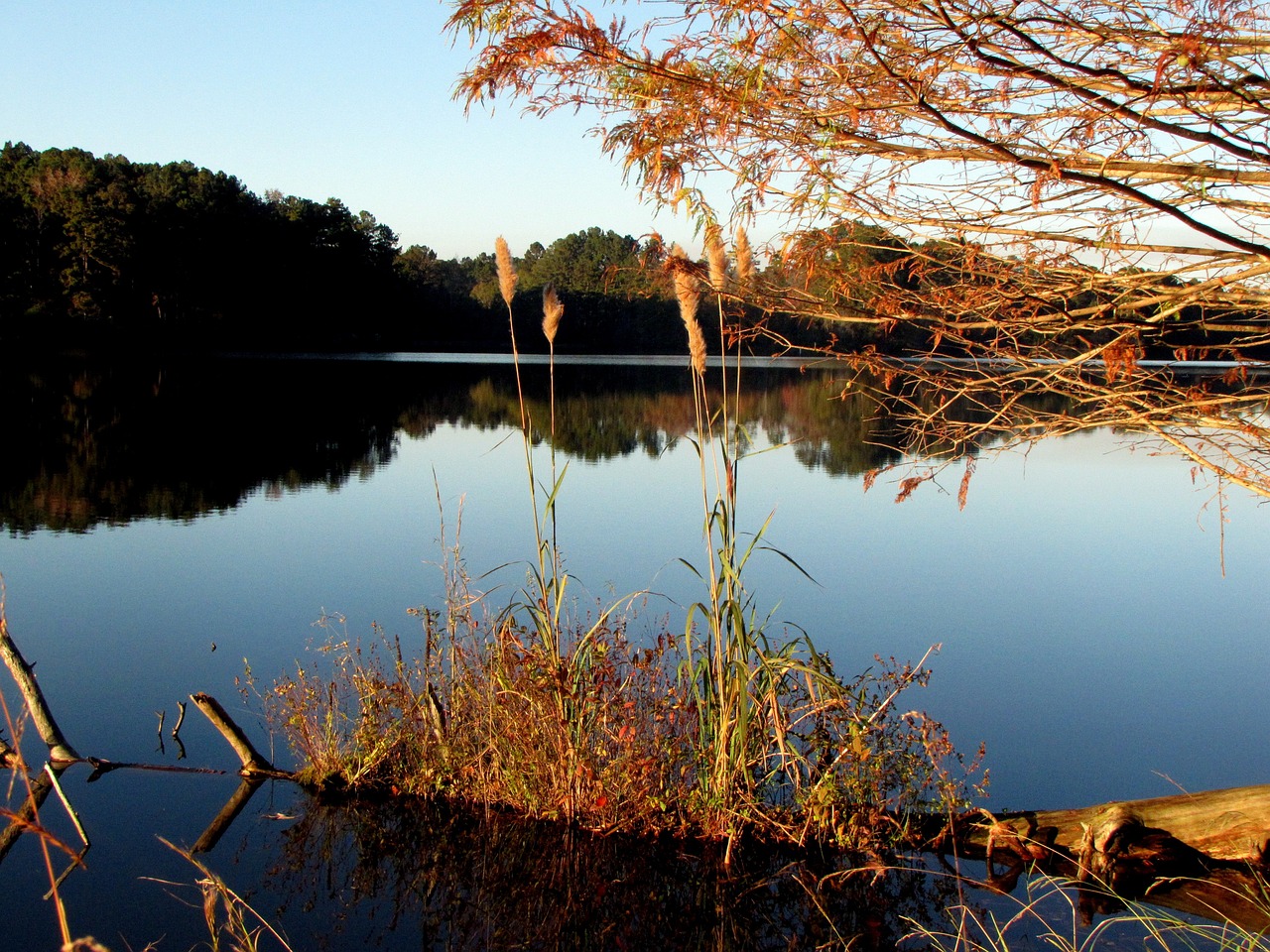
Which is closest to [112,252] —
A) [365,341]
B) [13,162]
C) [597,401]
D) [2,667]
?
[13,162]

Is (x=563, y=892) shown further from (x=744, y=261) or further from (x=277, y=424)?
(x=277, y=424)

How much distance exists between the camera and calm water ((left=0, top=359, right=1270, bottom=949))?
14.0 feet

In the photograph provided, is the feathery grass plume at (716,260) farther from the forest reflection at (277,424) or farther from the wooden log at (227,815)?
the wooden log at (227,815)

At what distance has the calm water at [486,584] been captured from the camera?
14.0 feet

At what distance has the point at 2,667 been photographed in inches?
235

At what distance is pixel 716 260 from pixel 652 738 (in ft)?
6.75

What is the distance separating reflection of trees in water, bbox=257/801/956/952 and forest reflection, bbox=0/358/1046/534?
1.93 meters

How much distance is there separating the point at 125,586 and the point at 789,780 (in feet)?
19.6

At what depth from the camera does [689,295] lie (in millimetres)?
3627

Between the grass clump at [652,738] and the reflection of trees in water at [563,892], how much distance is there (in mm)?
153

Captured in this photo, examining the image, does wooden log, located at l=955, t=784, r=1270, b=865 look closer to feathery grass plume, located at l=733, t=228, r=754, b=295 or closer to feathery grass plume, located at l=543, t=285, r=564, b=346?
feathery grass plume, located at l=733, t=228, r=754, b=295

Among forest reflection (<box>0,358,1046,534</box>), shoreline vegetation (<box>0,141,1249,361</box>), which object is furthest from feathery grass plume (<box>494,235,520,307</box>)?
shoreline vegetation (<box>0,141,1249,361</box>)

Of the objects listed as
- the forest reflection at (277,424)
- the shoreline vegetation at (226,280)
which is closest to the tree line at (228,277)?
the shoreline vegetation at (226,280)

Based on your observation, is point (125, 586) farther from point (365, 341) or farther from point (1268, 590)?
point (365, 341)
